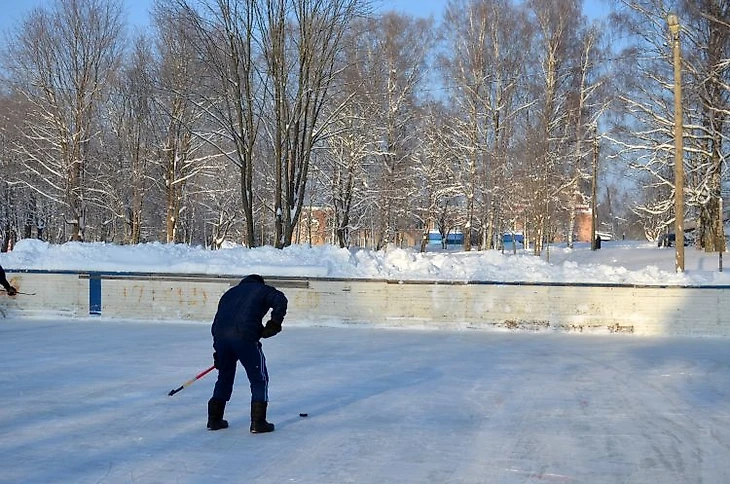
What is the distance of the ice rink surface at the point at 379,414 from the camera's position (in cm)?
600

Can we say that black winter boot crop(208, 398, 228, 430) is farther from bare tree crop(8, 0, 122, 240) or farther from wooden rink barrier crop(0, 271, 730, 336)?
bare tree crop(8, 0, 122, 240)

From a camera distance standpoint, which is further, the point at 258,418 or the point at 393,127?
the point at 393,127

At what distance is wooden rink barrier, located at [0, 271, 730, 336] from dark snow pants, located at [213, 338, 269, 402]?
9498 mm

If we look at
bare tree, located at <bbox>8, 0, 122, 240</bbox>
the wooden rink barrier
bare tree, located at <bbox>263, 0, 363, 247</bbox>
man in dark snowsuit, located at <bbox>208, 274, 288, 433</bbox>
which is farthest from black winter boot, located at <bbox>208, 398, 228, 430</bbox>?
bare tree, located at <bbox>8, 0, 122, 240</bbox>

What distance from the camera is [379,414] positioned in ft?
26.5

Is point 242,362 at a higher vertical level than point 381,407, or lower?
higher

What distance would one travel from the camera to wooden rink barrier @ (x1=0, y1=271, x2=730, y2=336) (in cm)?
1535

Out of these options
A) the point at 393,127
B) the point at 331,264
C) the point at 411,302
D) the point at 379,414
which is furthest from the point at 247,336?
the point at 393,127

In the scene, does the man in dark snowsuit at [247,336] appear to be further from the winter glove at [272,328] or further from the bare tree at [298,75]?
the bare tree at [298,75]

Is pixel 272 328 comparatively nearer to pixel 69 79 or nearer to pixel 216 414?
pixel 216 414

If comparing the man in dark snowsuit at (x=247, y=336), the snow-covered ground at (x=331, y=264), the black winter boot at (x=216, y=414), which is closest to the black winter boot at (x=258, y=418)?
the man in dark snowsuit at (x=247, y=336)

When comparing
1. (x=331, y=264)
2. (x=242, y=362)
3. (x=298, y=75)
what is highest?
(x=298, y=75)

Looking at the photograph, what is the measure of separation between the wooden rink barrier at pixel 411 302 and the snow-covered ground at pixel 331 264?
A: 1.26 ft

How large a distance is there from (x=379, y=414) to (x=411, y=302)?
28.0 ft
